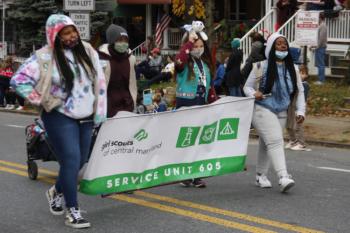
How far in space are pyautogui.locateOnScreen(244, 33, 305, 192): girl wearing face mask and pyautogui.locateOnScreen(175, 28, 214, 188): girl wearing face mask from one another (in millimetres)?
494

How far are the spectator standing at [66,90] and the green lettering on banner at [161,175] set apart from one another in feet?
1.23

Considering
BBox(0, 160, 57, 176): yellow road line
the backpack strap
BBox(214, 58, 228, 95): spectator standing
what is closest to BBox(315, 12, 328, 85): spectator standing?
BBox(214, 58, 228, 95): spectator standing

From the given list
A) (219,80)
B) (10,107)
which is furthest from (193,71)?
(10,107)

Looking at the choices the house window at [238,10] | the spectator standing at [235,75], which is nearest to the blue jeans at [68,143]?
the spectator standing at [235,75]

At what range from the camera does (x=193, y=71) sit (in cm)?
791

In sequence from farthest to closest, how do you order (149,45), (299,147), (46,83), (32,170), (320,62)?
1. (149,45)
2. (320,62)
3. (299,147)
4. (32,170)
5. (46,83)

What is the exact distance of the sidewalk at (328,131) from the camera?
12.7 m

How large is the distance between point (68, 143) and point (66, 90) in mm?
457

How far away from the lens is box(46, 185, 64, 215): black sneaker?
265 inches

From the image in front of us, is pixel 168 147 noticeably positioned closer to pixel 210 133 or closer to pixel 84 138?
pixel 210 133

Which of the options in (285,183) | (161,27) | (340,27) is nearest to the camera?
(285,183)

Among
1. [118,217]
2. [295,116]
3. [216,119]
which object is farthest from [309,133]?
[118,217]

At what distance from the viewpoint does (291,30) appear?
21281 millimetres

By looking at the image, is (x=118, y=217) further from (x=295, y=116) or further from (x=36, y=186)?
(x=295, y=116)
